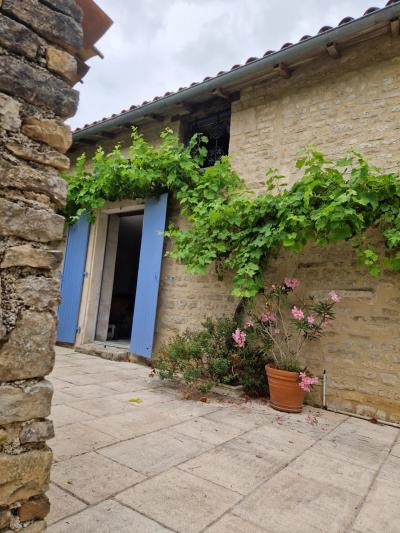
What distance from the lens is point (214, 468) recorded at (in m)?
2.33

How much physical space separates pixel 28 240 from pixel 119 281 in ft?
27.5

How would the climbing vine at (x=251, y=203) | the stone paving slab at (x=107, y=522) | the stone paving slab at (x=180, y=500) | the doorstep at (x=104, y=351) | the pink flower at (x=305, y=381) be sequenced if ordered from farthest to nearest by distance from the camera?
1. the doorstep at (x=104, y=351)
2. the pink flower at (x=305, y=381)
3. the climbing vine at (x=251, y=203)
4. the stone paving slab at (x=180, y=500)
5. the stone paving slab at (x=107, y=522)

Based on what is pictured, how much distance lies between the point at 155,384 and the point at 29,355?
3355mm

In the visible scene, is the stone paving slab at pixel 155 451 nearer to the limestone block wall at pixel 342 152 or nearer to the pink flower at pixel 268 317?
the pink flower at pixel 268 317

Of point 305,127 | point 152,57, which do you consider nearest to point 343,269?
point 305,127

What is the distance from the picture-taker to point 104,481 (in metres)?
2.06

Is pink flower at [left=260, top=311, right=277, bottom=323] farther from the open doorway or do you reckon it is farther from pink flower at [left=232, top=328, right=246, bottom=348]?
the open doorway

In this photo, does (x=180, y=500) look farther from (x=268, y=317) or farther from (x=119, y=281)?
(x=119, y=281)

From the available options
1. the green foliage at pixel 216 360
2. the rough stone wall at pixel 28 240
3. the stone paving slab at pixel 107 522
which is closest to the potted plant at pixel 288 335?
the green foliage at pixel 216 360

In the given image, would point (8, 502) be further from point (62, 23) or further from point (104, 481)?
point (62, 23)

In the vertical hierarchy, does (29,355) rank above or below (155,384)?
above

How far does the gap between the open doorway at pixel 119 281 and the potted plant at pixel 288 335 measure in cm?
318

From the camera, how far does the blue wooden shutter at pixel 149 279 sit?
5.45 metres

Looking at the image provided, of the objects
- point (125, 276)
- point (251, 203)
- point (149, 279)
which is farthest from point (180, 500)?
point (125, 276)
